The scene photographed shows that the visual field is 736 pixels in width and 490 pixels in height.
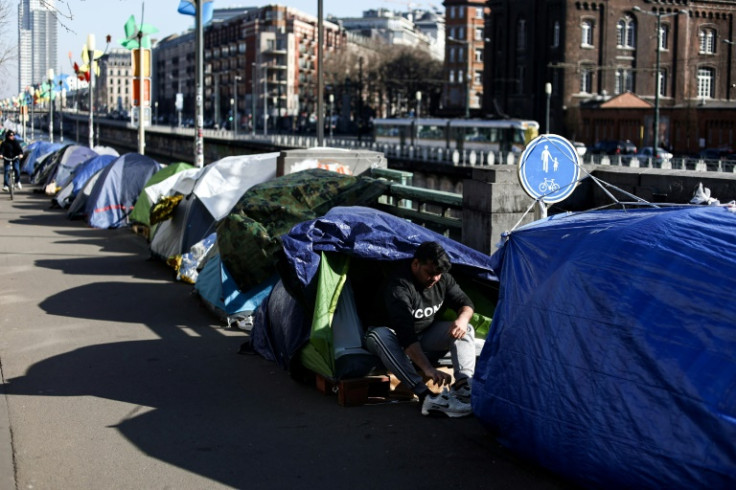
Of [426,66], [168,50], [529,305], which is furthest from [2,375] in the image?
[168,50]

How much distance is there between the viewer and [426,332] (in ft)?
24.8

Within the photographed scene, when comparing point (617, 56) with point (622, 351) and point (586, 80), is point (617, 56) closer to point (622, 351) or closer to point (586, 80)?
point (586, 80)

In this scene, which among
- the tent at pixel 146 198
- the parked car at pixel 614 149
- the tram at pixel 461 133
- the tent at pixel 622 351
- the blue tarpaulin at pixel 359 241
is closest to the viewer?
the tent at pixel 622 351

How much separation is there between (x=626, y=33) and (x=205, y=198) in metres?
68.6

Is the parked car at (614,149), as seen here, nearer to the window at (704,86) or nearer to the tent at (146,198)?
the window at (704,86)

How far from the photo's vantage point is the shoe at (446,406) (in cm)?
695

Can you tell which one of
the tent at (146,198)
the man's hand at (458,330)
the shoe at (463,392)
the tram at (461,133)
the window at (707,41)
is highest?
the window at (707,41)

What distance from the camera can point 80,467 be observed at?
20.0 feet

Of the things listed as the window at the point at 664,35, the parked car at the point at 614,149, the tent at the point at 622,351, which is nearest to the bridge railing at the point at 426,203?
the tent at the point at 622,351

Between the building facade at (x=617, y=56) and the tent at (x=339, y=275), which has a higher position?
the building facade at (x=617, y=56)

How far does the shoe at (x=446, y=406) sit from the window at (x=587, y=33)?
7342 cm

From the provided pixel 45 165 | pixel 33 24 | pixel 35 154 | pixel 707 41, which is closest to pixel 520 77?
pixel 707 41

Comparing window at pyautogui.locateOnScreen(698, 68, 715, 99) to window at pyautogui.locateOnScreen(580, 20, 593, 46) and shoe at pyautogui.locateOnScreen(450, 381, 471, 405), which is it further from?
shoe at pyautogui.locateOnScreen(450, 381, 471, 405)

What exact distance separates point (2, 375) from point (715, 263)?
5.86 m
